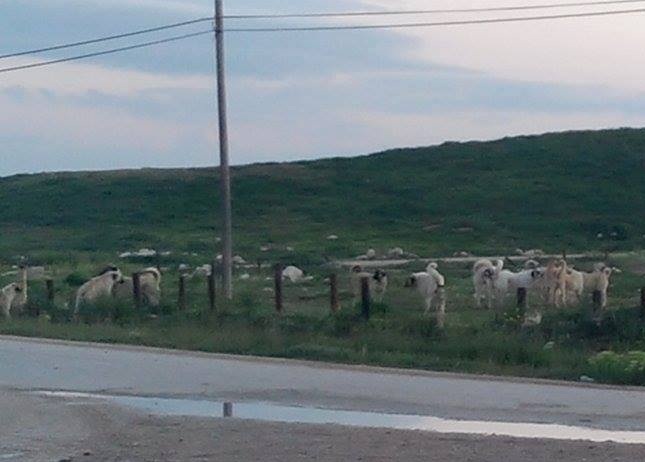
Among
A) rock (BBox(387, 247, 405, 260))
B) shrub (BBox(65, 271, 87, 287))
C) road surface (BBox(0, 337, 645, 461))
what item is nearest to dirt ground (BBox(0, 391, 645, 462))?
road surface (BBox(0, 337, 645, 461))

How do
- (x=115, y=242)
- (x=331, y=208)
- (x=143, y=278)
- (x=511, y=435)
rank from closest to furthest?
(x=511, y=435), (x=143, y=278), (x=115, y=242), (x=331, y=208)

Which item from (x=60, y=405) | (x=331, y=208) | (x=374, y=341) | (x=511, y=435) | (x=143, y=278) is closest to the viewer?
(x=511, y=435)

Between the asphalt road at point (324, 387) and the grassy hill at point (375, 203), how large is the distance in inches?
1551

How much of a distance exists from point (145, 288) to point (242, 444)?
22716mm

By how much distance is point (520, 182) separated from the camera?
3504 inches

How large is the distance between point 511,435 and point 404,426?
56.8 inches

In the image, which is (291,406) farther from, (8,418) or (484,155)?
(484,155)

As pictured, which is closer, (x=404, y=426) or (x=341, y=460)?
(x=341, y=460)

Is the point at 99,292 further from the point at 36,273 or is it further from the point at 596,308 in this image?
the point at 36,273

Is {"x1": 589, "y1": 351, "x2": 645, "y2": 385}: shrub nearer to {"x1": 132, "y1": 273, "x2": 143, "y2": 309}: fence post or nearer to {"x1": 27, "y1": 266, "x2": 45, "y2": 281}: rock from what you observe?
{"x1": 132, "y1": 273, "x2": 143, "y2": 309}: fence post

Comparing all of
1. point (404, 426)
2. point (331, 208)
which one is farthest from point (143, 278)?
point (331, 208)

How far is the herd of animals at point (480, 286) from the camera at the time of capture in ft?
111

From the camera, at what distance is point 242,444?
14.7m

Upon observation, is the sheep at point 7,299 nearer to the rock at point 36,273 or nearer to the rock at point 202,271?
the rock at point 202,271
